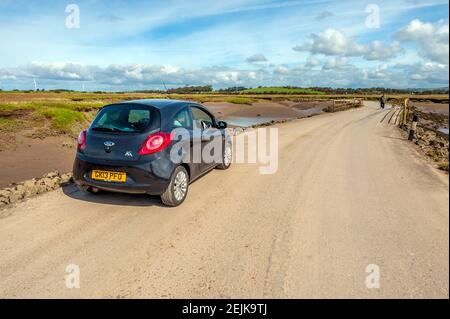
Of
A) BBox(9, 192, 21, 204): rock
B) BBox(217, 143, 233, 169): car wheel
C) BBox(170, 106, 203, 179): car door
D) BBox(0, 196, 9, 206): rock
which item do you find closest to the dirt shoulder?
BBox(9, 192, 21, 204): rock

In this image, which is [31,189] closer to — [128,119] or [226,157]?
[128,119]

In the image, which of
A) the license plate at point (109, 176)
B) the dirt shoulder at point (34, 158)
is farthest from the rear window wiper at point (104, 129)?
the dirt shoulder at point (34, 158)

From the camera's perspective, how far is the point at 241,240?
417 cm

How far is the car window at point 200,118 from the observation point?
6145 millimetres

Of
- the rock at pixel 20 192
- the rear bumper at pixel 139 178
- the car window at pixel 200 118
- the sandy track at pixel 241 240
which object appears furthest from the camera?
the car window at pixel 200 118

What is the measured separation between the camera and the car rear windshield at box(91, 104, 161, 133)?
16.7 feet

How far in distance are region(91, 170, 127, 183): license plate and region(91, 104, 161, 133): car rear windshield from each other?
709 millimetres

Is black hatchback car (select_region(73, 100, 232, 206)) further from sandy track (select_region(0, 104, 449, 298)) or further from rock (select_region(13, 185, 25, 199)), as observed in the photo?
rock (select_region(13, 185, 25, 199))

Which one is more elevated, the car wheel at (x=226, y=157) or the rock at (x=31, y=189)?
the car wheel at (x=226, y=157)

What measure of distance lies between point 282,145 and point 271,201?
637 cm

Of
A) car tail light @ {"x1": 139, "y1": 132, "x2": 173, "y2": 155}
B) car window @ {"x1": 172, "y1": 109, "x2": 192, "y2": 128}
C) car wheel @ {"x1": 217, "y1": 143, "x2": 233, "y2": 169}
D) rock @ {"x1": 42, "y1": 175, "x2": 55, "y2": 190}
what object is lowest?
rock @ {"x1": 42, "y1": 175, "x2": 55, "y2": 190}

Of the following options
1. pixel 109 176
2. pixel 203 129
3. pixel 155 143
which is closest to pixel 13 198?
pixel 109 176

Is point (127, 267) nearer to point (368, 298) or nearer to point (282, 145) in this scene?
point (368, 298)

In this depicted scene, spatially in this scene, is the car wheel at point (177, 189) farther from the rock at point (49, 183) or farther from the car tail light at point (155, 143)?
the rock at point (49, 183)
